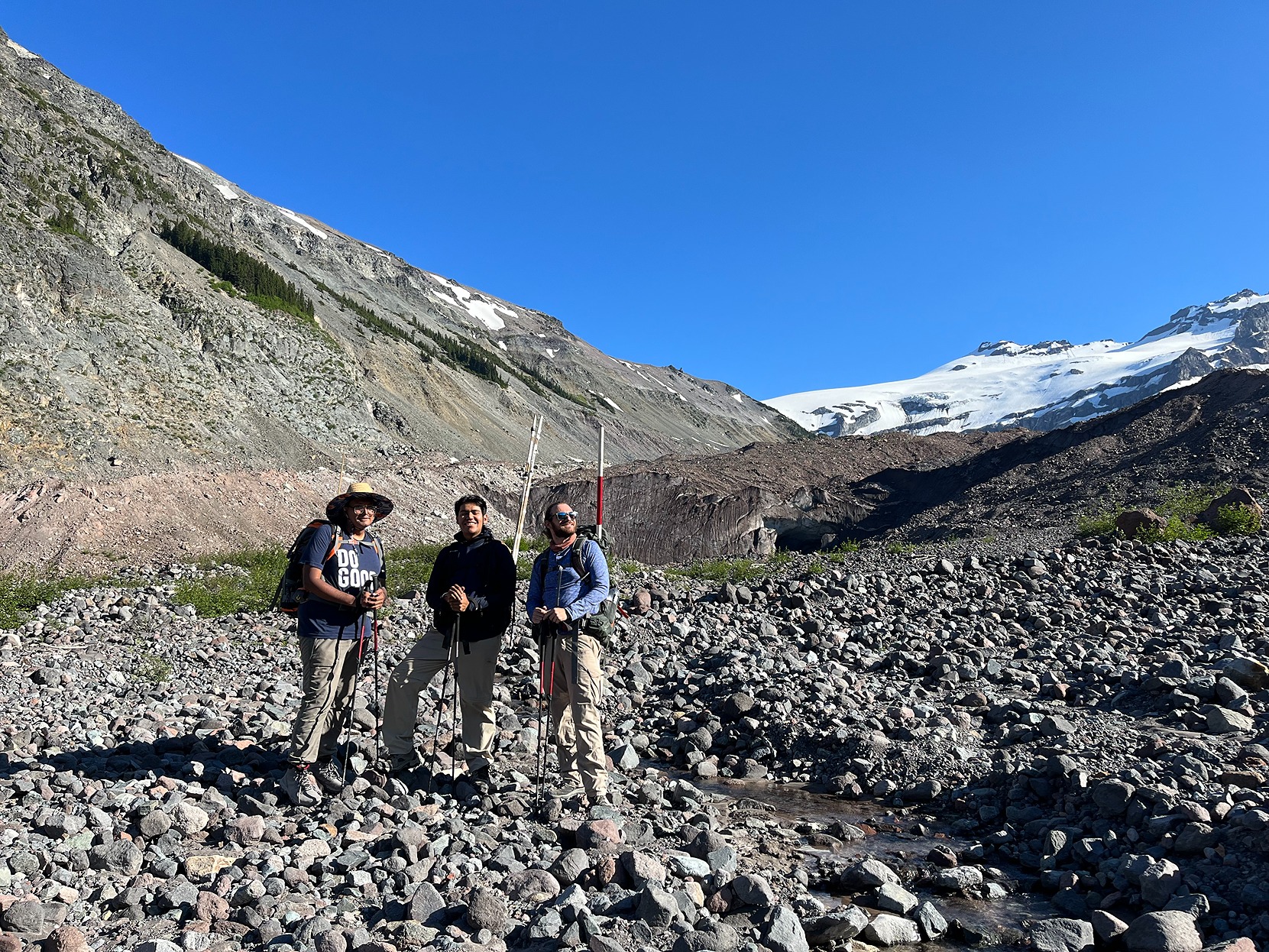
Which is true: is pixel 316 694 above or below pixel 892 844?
above

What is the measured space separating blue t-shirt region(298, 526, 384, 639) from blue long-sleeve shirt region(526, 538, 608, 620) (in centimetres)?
130

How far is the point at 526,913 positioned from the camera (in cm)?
412

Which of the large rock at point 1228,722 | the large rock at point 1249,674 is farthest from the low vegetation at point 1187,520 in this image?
the large rock at point 1228,722

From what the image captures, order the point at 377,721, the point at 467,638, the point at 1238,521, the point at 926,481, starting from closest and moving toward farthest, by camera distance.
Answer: the point at 467,638 < the point at 377,721 < the point at 1238,521 < the point at 926,481

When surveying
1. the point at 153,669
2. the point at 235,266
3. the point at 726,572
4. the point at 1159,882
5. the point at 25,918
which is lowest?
the point at 25,918

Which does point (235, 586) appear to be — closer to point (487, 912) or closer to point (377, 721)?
point (377, 721)

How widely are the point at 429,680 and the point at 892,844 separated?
3638 mm

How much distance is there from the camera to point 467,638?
6.02 m

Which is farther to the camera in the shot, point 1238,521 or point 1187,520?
point 1187,520

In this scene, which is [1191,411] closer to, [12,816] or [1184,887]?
[1184,887]

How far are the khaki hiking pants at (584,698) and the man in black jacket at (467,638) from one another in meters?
0.51

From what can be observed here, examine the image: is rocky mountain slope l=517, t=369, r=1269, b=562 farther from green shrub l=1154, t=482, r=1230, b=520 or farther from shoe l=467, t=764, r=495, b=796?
shoe l=467, t=764, r=495, b=796

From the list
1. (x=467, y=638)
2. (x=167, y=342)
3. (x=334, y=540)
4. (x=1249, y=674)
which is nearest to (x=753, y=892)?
(x=467, y=638)

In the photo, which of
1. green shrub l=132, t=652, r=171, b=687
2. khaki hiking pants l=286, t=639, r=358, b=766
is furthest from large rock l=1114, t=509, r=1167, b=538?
green shrub l=132, t=652, r=171, b=687
